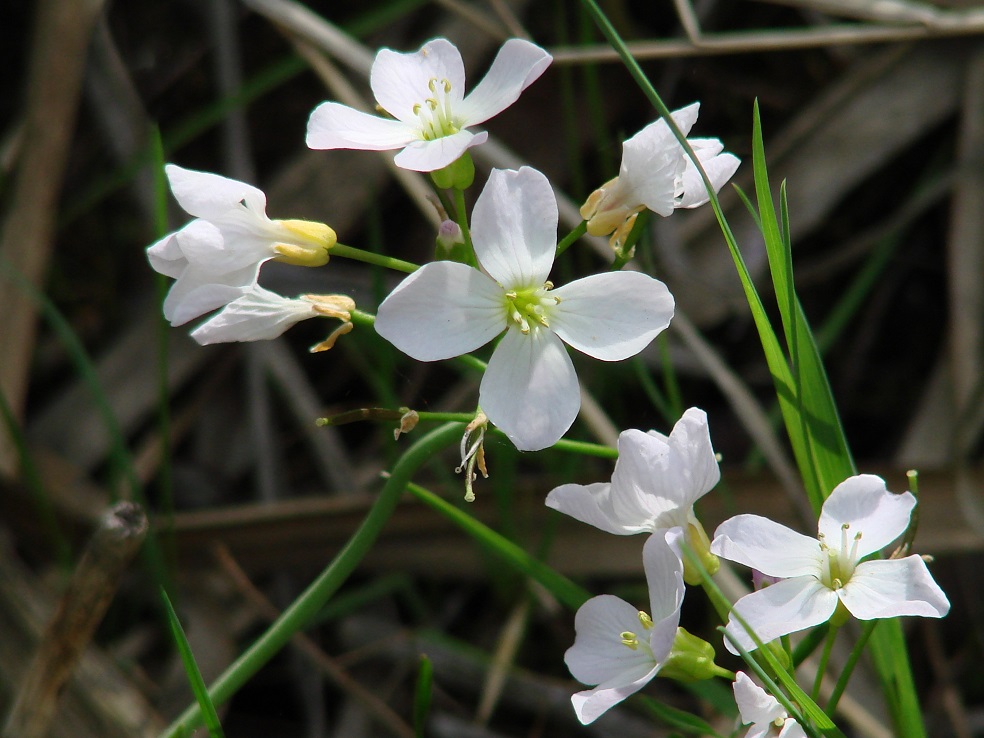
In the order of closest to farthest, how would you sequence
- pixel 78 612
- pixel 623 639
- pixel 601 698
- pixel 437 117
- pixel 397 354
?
pixel 601 698, pixel 623 639, pixel 437 117, pixel 78 612, pixel 397 354

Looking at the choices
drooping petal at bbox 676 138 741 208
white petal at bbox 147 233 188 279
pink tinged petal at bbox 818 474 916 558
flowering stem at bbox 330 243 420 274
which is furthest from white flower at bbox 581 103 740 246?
white petal at bbox 147 233 188 279

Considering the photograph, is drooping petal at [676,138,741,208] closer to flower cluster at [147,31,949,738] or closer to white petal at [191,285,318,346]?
flower cluster at [147,31,949,738]

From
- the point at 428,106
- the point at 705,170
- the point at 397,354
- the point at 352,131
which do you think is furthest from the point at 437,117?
the point at 397,354

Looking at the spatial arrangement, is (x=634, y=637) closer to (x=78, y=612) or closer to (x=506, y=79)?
(x=506, y=79)

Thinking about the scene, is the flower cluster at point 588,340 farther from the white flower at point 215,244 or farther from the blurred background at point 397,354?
the blurred background at point 397,354

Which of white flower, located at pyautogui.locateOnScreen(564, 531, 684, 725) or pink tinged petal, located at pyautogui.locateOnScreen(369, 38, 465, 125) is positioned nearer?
white flower, located at pyautogui.locateOnScreen(564, 531, 684, 725)

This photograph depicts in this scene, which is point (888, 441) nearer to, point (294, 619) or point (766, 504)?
point (766, 504)
